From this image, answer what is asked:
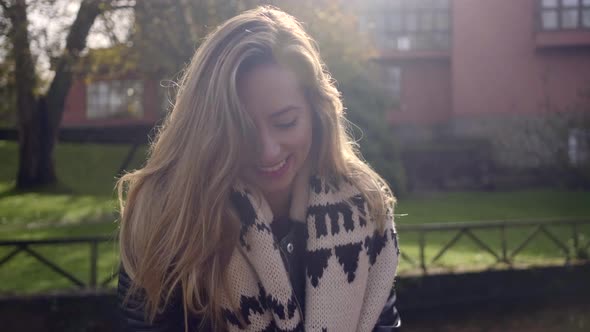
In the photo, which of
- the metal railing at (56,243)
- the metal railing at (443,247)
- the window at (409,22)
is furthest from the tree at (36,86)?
the window at (409,22)

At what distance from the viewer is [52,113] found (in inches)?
701

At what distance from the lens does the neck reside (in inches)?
96.9

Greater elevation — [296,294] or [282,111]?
[282,111]

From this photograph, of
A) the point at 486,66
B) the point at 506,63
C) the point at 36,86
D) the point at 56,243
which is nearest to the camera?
the point at 56,243

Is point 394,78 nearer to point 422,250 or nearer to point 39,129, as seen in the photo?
point 39,129

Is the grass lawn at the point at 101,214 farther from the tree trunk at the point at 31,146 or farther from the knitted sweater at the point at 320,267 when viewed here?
the knitted sweater at the point at 320,267

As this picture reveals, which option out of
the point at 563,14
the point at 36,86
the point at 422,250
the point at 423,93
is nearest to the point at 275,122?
the point at 422,250

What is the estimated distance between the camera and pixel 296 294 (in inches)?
97.8

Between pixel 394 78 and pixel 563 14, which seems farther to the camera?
pixel 394 78

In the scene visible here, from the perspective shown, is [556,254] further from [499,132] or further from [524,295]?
[499,132]

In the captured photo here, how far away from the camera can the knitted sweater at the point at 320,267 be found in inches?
90.7

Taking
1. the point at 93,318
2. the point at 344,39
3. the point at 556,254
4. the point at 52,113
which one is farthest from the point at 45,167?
the point at 556,254

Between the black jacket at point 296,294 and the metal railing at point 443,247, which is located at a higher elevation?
the black jacket at point 296,294

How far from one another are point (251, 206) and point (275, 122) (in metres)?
0.29
